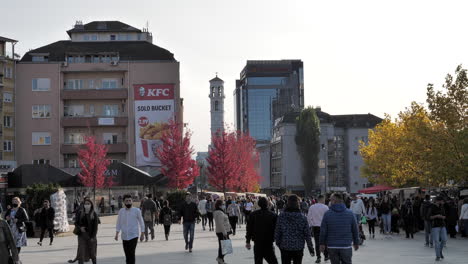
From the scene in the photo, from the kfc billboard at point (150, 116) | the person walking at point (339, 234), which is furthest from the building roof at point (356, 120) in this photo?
the person walking at point (339, 234)

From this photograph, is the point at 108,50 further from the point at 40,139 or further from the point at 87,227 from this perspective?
the point at 87,227

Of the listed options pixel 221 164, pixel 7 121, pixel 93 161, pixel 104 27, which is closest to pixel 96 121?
pixel 7 121

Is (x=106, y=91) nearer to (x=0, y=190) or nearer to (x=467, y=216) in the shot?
(x=0, y=190)

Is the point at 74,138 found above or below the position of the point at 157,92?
below

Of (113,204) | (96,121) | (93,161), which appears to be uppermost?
(96,121)

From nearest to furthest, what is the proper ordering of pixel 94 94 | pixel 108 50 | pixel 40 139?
1. pixel 40 139
2. pixel 94 94
3. pixel 108 50

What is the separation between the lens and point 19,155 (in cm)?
7906

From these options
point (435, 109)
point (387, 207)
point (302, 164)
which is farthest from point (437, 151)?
point (302, 164)

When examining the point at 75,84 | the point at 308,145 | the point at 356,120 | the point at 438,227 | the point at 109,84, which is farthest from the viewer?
the point at 356,120

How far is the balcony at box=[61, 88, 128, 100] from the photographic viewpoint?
79.8 meters

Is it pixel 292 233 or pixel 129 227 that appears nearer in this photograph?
pixel 292 233

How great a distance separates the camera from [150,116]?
79000 mm

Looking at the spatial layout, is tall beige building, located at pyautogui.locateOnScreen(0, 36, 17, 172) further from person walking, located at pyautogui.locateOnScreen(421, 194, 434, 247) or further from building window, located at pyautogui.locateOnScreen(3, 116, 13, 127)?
person walking, located at pyautogui.locateOnScreen(421, 194, 434, 247)

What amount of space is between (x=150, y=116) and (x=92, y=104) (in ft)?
21.2
